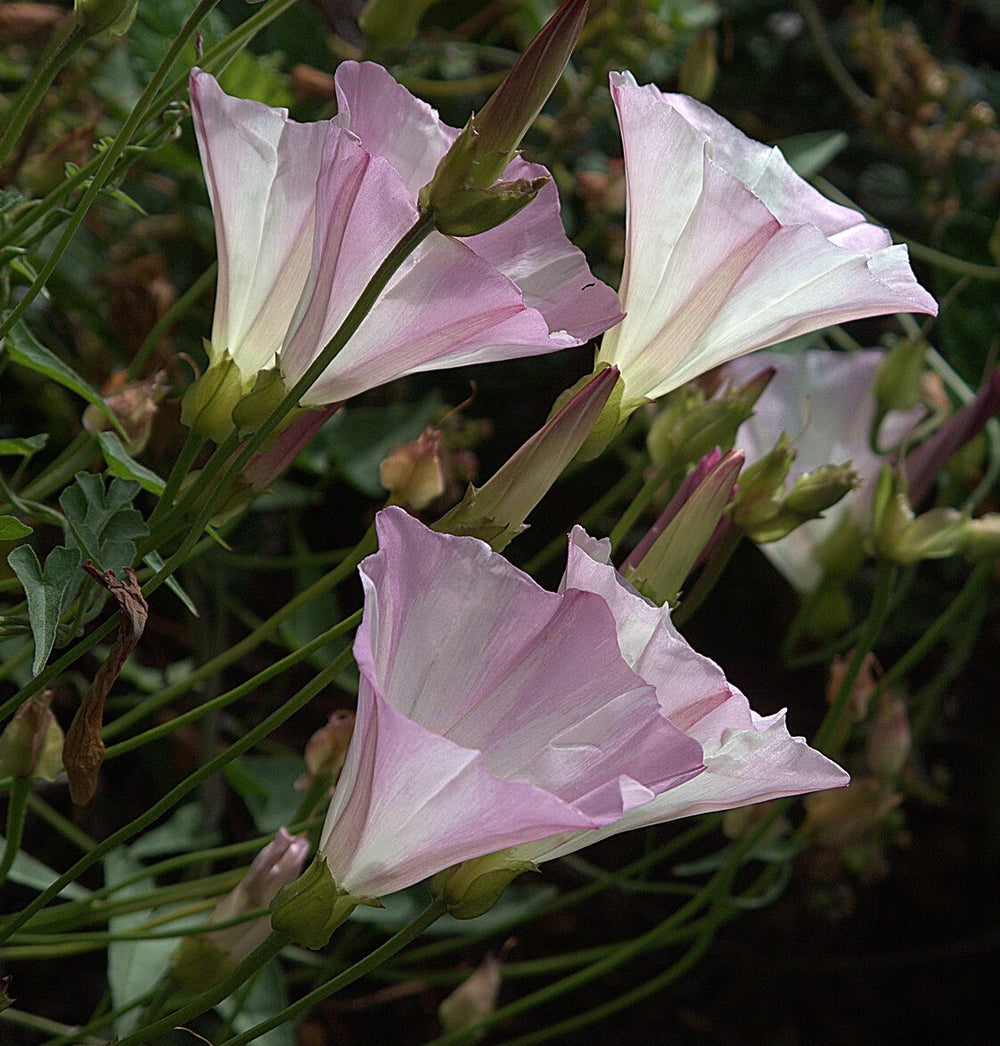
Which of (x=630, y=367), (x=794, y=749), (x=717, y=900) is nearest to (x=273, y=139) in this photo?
(x=630, y=367)

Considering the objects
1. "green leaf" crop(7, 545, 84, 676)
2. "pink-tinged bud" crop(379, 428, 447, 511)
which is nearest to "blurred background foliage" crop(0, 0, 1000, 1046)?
"pink-tinged bud" crop(379, 428, 447, 511)

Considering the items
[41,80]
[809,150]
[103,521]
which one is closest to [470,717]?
[103,521]

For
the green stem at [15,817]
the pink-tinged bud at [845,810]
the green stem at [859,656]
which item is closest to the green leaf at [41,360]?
the green stem at [15,817]

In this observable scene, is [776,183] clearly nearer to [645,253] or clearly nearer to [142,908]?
[645,253]

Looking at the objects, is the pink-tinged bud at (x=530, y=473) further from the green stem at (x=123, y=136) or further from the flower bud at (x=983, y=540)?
the flower bud at (x=983, y=540)

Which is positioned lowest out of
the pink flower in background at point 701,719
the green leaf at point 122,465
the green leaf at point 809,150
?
the green leaf at point 809,150
